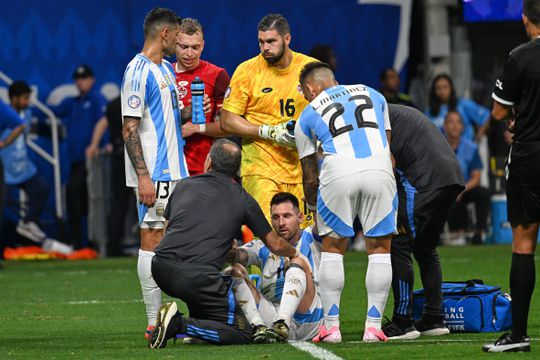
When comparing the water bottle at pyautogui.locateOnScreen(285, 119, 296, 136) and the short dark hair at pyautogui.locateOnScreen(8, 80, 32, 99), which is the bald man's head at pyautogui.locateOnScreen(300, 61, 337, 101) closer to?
the water bottle at pyautogui.locateOnScreen(285, 119, 296, 136)

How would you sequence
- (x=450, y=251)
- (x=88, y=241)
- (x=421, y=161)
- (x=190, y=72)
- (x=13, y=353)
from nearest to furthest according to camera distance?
(x=13, y=353), (x=421, y=161), (x=190, y=72), (x=450, y=251), (x=88, y=241)

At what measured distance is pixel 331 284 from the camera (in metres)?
9.44

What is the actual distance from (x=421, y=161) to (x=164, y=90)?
201 centimetres

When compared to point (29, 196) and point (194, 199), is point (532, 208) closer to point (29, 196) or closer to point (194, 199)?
point (194, 199)

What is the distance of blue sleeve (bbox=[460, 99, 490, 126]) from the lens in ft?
67.4

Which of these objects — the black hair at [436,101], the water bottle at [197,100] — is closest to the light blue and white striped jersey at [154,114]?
the water bottle at [197,100]

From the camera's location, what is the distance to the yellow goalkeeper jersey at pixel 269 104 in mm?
11125

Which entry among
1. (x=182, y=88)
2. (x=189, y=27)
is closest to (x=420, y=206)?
(x=182, y=88)

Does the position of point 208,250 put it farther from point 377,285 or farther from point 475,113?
point 475,113

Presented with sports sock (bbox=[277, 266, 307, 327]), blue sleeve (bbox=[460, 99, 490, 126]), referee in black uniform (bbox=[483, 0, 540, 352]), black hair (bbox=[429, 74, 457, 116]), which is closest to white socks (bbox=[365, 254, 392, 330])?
sports sock (bbox=[277, 266, 307, 327])

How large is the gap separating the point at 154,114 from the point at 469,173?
33.8 feet

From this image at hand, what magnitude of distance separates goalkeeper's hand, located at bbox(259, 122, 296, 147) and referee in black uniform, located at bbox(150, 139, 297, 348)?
1.36m

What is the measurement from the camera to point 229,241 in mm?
9281

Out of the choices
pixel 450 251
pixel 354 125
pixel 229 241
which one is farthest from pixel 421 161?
pixel 450 251
